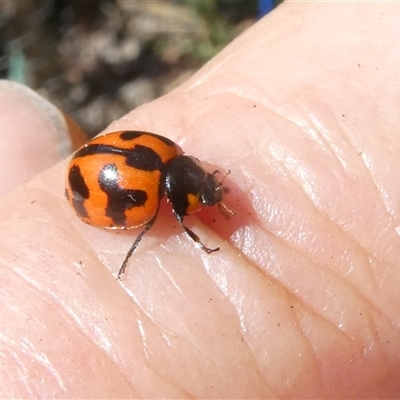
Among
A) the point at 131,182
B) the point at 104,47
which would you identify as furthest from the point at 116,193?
the point at 104,47

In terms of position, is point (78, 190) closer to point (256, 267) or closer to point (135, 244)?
point (135, 244)

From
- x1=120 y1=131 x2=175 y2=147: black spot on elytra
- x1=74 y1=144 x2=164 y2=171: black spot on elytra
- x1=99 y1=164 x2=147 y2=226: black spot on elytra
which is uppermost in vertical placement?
x1=120 y1=131 x2=175 y2=147: black spot on elytra

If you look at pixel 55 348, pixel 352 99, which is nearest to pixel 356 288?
pixel 352 99

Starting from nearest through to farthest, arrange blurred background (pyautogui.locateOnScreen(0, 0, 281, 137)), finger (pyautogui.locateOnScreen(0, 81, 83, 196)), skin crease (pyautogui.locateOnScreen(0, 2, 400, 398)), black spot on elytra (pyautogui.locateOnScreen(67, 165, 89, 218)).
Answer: skin crease (pyautogui.locateOnScreen(0, 2, 400, 398)) → black spot on elytra (pyautogui.locateOnScreen(67, 165, 89, 218)) → finger (pyautogui.locateOnScreen(0, 81, 83, 196)) → blurred background (pyautogui.locateOnScreen(0, 0, 281, 137))

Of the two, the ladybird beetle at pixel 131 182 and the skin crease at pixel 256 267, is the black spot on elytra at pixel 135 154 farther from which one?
the skin crease at pixel 256 267

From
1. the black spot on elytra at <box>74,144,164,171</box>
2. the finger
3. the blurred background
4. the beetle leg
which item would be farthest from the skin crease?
the blurred background

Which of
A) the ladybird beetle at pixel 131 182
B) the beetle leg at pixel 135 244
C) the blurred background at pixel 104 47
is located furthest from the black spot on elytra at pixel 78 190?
the blurred background at pixel 104 47

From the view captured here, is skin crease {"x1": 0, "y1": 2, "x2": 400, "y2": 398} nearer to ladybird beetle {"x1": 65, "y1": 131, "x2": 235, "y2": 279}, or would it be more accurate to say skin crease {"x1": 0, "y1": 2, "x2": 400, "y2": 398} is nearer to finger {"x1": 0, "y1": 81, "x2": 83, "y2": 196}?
ladybird beetle {"x1": 65, "y1": 131, "x2": 235, "y2": 279}
